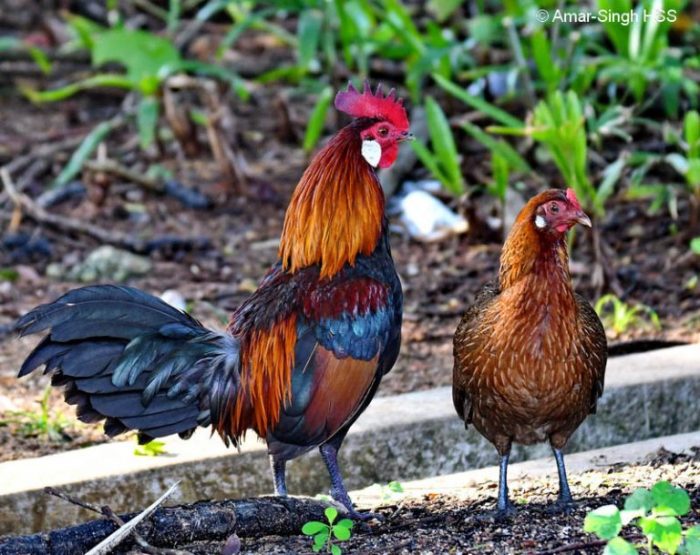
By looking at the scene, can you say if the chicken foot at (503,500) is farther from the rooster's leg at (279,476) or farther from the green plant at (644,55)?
the green plant at (644,55)

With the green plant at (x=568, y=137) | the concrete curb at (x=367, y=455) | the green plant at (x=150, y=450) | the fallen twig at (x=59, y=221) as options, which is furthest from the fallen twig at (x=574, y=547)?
the fallen twig at (x=59, y=221)

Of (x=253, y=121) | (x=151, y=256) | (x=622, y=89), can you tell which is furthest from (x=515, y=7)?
(x=151, y=256)

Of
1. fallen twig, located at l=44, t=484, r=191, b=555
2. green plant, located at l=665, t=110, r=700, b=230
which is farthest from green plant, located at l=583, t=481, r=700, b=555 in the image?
green plant, located at l=665, t=110, r=700, b=230

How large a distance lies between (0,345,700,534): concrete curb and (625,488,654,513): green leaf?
1811mm

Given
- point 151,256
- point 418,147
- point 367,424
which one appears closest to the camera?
point 367,424

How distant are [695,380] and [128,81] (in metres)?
5.06

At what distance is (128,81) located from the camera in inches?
348

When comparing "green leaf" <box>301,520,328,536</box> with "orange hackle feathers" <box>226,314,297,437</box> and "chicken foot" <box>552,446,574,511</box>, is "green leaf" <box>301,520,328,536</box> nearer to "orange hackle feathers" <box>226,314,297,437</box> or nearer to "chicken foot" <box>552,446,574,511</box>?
"orange hackle feathers" <box>226,314,297,437</box>

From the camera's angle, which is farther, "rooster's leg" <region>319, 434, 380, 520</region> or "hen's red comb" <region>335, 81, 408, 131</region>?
"hen's red comb" <region>335, 81, 408, 131</region>

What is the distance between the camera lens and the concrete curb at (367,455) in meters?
4.82

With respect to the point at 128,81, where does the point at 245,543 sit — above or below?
below

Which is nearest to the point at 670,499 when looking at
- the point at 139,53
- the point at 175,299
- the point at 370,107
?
the point at 370,107

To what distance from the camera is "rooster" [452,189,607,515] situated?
444 centimetres

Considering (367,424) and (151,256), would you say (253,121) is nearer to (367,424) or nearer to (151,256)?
(151,256)
